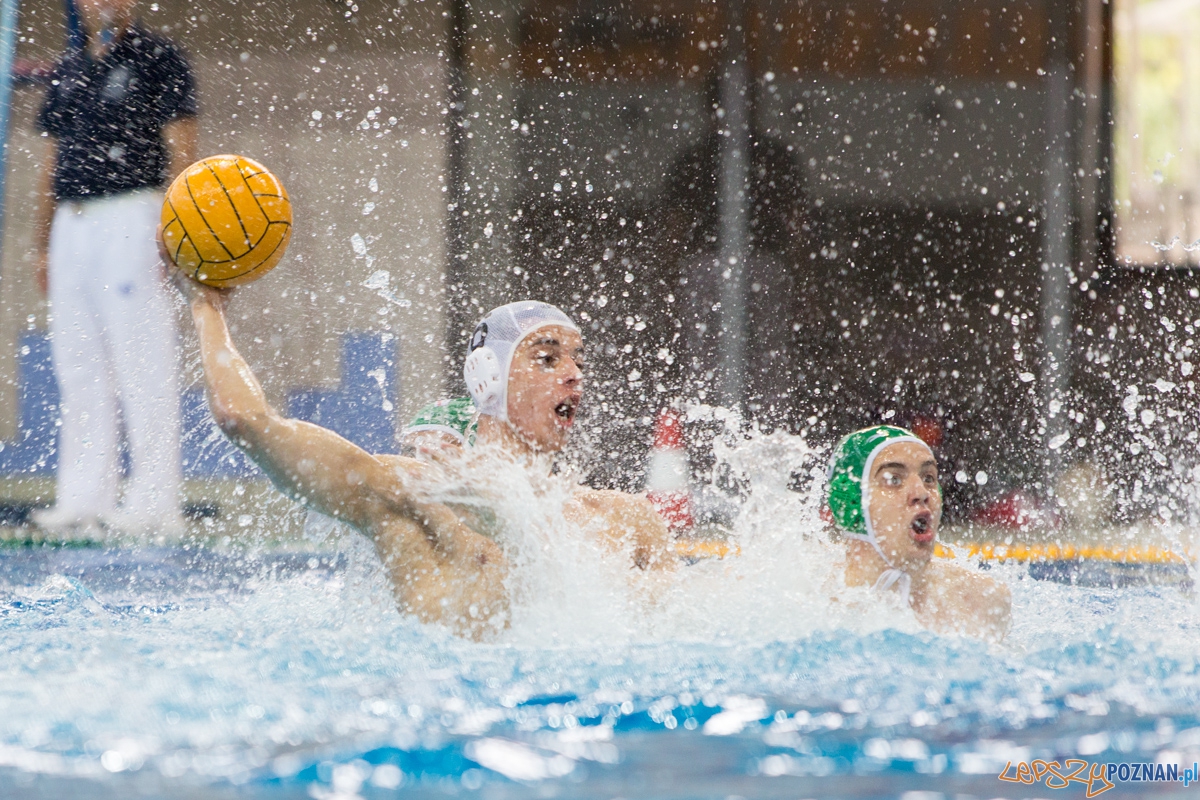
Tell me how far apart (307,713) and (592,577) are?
36.7 inches

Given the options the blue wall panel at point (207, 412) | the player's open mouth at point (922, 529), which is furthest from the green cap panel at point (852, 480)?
the blue wall panel at point (207, 412)

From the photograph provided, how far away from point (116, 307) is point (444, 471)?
260 cm

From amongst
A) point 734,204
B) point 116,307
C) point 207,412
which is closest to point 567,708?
point 116,307

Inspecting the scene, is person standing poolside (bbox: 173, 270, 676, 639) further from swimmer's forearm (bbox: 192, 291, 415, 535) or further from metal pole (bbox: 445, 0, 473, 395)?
metal pole (bbox: 445, 0, 473, 395)

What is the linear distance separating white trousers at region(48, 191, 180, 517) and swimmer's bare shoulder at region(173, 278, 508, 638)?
2.31m

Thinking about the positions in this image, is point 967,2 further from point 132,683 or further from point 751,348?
point 132,683

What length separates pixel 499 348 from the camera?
266 cm

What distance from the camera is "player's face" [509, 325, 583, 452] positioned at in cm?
263

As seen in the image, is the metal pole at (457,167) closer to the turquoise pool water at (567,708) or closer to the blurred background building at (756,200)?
the blurred background building at (756,200)

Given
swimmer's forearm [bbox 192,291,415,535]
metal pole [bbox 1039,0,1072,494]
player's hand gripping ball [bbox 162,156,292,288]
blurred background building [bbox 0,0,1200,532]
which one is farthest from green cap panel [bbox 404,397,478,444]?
metal pole [bbox 1039,0,1072,494]

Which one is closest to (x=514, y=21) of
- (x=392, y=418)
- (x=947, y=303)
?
(x=392, y=418)

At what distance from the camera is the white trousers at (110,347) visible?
4.47 metres

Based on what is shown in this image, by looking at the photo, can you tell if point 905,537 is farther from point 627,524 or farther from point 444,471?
point 444,471

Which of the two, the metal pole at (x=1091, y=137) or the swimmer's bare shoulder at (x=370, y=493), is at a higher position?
the metal pole at (x=1091, y=137)
